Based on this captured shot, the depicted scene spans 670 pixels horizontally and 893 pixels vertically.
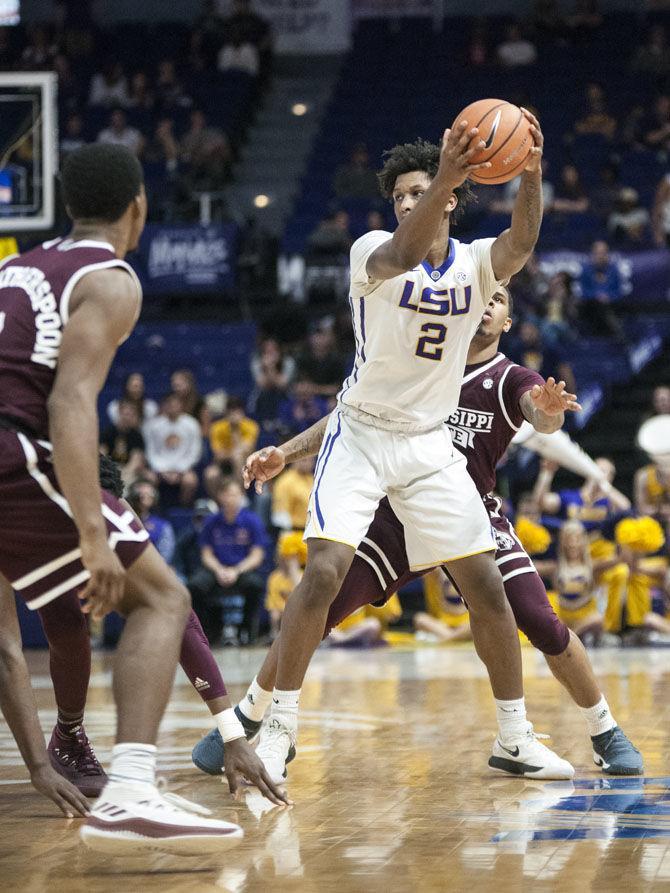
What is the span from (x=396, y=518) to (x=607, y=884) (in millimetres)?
2214

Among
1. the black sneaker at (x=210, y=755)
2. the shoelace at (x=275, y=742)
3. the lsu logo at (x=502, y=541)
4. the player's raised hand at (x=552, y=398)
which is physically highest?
the player's raised hand at (x=552, y=398)

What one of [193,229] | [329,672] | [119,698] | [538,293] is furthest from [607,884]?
[193,229]

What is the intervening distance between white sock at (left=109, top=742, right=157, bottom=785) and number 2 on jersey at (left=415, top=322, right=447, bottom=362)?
193cm

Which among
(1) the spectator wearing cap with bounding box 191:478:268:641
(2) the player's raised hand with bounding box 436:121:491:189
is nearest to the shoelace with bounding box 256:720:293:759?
(2) the player's raised hand with bounding box 436:121:491:189

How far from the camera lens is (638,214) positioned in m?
17.6

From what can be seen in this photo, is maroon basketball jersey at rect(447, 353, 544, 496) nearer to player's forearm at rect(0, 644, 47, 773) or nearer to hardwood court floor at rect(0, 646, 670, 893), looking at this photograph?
hardwood court floor at rect(0, 646, 670, 893)

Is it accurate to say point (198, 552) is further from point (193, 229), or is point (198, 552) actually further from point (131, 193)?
point (131, 193)

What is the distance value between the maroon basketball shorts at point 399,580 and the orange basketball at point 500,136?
61.0 inches

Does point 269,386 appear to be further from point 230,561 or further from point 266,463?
point 266,463

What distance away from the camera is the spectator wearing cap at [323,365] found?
15.3m

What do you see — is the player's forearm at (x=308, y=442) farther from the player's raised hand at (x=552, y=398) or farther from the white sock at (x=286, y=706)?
the white sock at (x=286, y=706)

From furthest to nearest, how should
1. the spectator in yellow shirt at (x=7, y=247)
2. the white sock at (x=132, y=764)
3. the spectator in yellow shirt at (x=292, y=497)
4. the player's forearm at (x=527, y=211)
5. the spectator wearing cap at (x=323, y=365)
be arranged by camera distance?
the spectator wearing cap at (x=323, y=365) < the spectator in yellow shirt at (x=292, y=497) < the spectator in yellow shirt at (x=7, y=247) < the player's forearm at (x=527, y=211) < the white sock at (x=132, y=764)

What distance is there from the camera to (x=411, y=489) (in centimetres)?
530

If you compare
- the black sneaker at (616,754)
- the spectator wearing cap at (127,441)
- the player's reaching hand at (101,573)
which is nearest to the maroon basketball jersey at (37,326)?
the player's reaching hand at (101,573)
